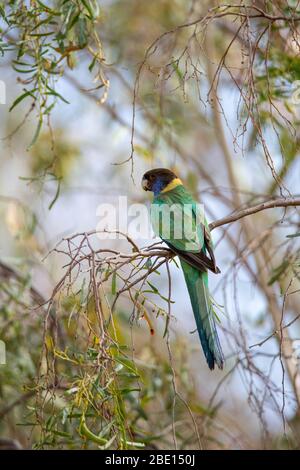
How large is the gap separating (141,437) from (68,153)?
8.78ft

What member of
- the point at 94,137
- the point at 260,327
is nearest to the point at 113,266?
the point at 260,327

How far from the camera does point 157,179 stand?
3.66 meters

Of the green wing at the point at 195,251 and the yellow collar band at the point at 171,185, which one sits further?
the yellow collar band at the point at 171,185

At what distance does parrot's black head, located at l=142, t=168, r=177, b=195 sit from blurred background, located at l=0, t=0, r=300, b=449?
0.40ft

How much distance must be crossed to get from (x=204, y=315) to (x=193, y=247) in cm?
29

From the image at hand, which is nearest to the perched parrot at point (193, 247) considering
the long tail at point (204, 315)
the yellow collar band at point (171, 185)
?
the long tail at point (204, 315)

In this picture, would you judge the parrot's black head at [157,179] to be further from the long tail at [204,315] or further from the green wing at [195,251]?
the long tail at [204,315]

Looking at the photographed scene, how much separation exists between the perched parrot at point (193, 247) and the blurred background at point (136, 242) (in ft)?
0.44

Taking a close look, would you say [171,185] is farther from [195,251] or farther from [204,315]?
[204,315]

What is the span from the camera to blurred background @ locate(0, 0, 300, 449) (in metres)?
2.12

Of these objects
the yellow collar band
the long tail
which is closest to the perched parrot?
the long tail

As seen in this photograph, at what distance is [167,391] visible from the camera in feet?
11.9

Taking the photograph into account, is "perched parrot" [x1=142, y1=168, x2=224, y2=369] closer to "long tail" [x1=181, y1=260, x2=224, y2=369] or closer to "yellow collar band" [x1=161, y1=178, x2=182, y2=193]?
"long tail" [x1=181, y1=260, x2=224, y2=369]

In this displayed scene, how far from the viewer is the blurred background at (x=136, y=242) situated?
2.12 metres
